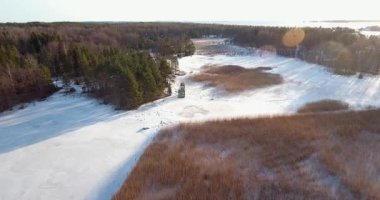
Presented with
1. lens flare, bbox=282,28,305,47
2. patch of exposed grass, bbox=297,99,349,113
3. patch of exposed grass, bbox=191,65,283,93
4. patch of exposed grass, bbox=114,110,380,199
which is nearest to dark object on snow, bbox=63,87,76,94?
patch of exposed grass, bbox=191,65,283,93

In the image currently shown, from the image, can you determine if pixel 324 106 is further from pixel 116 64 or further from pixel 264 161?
pixel 116 64

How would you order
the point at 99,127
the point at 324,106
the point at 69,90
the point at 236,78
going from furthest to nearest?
the point at 236,78
the point at 69,90
the point at 324,106
the point at 99,127

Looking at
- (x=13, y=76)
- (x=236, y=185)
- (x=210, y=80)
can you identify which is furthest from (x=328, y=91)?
(x=13, y=76)

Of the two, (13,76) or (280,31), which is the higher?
(280,31)

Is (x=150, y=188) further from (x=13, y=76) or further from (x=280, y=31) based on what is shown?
(x=280, y=31)

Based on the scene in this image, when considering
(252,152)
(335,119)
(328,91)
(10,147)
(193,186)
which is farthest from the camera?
(328,91)

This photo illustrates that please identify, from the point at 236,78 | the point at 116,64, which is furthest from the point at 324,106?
the point at 116,64
